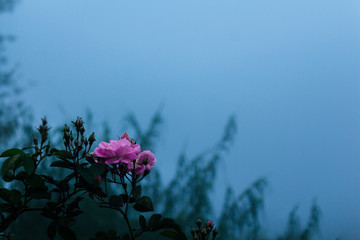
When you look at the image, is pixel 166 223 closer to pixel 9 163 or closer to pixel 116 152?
pixel 116 152

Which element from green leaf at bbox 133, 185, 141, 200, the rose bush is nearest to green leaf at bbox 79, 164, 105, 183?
the rose bush

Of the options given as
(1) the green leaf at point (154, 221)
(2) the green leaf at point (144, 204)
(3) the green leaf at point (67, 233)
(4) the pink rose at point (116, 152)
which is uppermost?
(4) the pink rose at point (116, 152)

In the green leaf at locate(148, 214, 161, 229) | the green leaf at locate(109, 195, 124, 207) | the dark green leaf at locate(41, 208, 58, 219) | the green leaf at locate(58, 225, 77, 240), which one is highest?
the dark green leaf at locate(41, 208, 58, 219)

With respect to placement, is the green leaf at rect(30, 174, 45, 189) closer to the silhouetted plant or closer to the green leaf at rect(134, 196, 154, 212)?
the silhouetted plant

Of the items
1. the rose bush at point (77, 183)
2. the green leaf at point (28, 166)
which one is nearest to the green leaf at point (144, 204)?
the rose bush at point (77, 183)

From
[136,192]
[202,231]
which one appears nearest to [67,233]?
[136,192]

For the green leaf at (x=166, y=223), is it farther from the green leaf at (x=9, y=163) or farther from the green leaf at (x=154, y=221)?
the green leaf at (x=9, y=163)

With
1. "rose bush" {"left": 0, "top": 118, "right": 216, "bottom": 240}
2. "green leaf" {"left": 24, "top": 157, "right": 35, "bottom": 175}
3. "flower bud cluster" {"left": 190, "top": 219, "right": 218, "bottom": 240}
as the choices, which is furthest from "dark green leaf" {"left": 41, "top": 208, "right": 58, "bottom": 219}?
"flower bud cluster" {"left": 190, "top": 219, "right": 218, "bottom": 240}

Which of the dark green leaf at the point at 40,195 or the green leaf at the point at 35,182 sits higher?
the green leaf at the point at 35,182

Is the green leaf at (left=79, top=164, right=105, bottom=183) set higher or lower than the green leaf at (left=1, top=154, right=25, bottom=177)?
lower

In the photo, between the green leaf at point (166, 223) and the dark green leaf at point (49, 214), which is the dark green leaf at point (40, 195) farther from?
the green leaf at point (166, 223)

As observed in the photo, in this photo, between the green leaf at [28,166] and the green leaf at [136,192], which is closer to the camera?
the green leaf at [28,166]

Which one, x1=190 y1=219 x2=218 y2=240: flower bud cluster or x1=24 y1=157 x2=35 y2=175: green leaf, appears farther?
x1=190 y1=219 x2=218 y2=240: flower bud cluster

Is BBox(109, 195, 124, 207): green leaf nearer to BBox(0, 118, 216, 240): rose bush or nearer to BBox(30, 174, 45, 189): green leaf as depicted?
BBox(0, 118, 216, 240): rose bush
